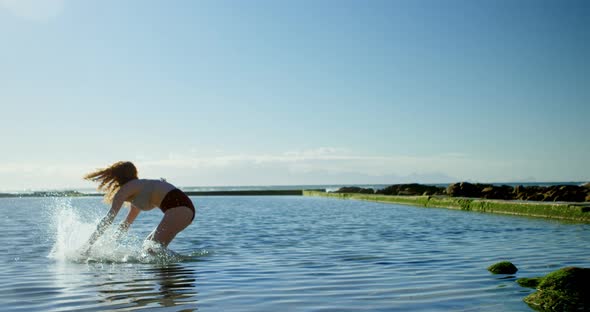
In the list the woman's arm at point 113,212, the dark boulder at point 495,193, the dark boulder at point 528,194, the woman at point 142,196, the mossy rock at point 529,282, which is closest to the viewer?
the mossy rock at point 529,282

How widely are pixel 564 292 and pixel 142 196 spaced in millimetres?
6847

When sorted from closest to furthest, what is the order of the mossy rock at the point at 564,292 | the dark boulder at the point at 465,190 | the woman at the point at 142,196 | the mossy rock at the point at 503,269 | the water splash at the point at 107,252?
the mossy rock at the point at 564,292 → the mossy rock at the point at 503,269 → the woman at the point at 142,196 → the water splash at the point at 107,252 → the dark boulder at the point at 465,190

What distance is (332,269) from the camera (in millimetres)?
10594

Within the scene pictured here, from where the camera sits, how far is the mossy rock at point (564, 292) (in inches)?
275

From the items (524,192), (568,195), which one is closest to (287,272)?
(568,195)

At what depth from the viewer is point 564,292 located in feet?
24.1

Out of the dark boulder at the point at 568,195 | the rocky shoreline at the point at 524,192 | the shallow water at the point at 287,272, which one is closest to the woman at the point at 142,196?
the shallow water at the point at 287,272

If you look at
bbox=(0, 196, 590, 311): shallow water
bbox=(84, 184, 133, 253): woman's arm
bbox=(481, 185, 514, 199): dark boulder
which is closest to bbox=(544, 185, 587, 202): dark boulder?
bbox=(481, 185, 514, 199): dark boulder

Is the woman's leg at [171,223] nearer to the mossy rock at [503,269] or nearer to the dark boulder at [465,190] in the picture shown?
the mossy rock at [503,269]

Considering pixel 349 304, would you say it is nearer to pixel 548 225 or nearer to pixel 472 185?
pixel 548 225

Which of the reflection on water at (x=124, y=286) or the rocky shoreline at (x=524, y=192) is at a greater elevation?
the rocky shoreline at (x=524, y=192)

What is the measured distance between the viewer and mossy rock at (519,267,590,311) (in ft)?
23.0

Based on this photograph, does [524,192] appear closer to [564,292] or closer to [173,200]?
[173,200]

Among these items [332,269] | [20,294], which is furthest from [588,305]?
[20,294]
